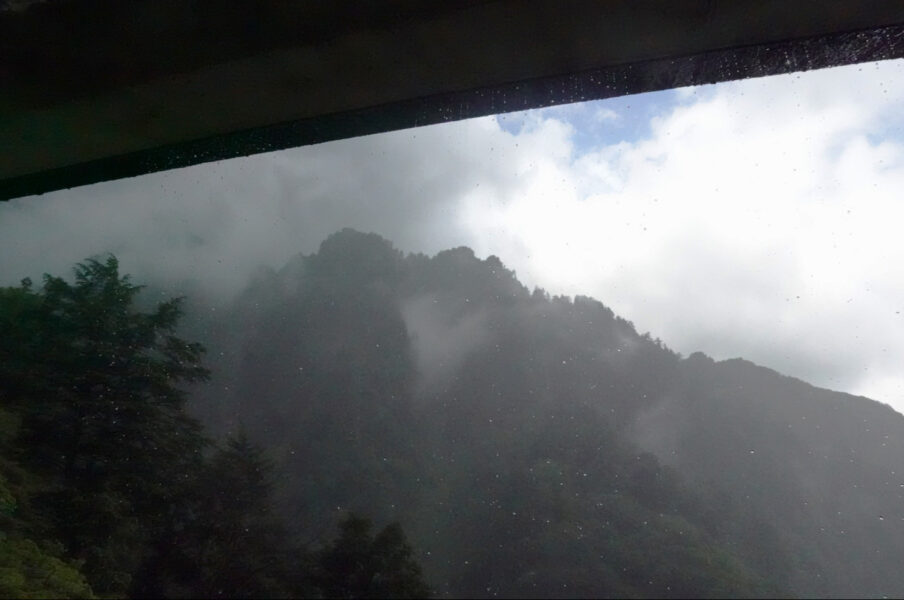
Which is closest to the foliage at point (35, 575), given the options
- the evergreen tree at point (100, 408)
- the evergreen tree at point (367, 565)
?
the evergreen tree at point (100, 408)

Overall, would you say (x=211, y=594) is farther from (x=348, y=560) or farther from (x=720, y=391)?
(x=720, y=391)

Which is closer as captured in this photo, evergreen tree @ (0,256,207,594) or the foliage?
the foliage

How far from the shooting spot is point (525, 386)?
9.10 ft

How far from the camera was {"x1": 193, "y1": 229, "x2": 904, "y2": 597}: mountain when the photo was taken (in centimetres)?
189

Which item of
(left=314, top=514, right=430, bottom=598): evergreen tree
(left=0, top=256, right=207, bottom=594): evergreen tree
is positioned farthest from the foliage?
(left=314, top=514, right=430, bottom=598): evergreen tree

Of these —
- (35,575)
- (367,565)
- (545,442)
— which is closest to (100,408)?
(35,575)

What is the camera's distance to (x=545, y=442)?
96.8 inches

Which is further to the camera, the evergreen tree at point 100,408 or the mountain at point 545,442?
the evergreen tree at point 100,408

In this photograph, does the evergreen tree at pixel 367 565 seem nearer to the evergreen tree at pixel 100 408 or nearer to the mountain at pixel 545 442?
the mountain at pixel 545 442

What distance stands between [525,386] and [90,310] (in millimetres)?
3325

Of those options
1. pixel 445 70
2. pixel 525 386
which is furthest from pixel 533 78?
pixel 525 386

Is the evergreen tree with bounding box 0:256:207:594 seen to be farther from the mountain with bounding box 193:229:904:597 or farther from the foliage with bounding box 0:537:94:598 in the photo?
the mountain with bounding box 193:229:904:597

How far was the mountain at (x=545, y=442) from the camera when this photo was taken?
189cm

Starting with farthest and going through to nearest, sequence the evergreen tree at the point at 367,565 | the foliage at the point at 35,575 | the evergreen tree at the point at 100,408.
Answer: the evergreen tree at the point at 100,408 → the foliage at the point at 35,575 → the evergreen tree at the point at 367,565
